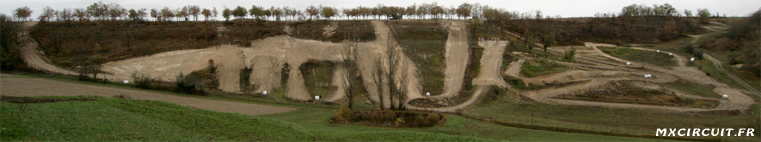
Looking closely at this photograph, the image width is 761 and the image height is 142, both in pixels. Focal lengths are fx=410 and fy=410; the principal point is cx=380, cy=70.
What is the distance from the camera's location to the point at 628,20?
82.4 m

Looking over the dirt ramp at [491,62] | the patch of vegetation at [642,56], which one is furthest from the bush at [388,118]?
the patch of vegetation at [642,56]

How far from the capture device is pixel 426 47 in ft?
190

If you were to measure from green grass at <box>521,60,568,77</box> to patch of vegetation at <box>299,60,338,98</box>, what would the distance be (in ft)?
75.0

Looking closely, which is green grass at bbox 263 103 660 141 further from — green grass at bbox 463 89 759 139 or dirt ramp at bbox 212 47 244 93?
dirt ramp at bbox 212 47 244 93

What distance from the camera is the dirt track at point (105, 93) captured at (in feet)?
103

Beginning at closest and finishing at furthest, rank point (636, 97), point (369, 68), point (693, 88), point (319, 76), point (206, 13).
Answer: point (636, 97)
point (693, 88)
point (319, 76)
point (369, 68)
point (206, 13)

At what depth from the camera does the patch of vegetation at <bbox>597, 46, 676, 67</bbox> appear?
180ft

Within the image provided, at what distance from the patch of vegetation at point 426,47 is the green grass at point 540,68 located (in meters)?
9.90

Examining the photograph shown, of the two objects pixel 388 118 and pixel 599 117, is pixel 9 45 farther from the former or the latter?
pixel 599 117

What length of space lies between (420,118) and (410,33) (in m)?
40.0

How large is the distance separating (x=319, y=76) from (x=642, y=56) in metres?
45.2

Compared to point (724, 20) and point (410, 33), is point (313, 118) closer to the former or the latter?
point (410, 33)

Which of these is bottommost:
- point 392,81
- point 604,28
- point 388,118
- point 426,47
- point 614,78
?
point 388,118
